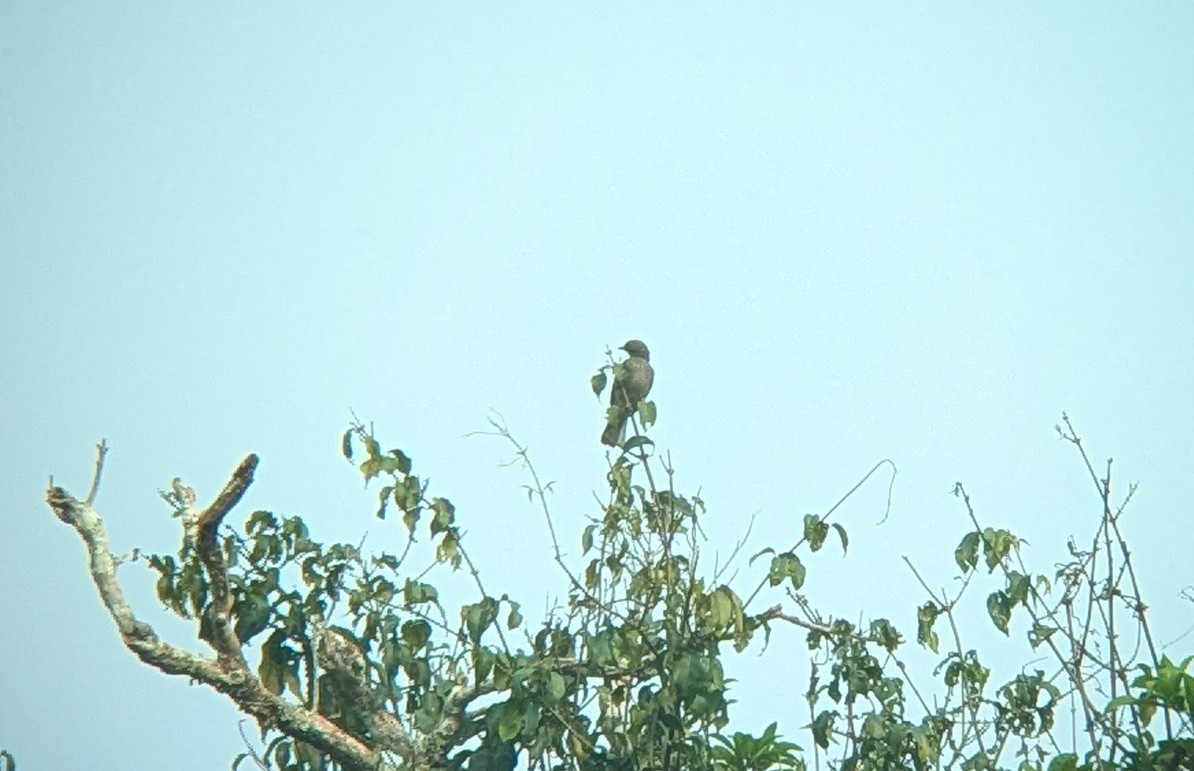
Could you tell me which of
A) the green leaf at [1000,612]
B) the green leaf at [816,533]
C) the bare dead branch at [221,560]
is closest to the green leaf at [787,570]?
the green leaf at [816,533]

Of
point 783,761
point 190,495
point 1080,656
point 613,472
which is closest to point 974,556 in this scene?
point 1080,656

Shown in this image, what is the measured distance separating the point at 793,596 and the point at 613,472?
2.45 ft

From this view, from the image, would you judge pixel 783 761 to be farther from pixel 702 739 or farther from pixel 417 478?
pixel 417 478

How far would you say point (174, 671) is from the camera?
3.89 m

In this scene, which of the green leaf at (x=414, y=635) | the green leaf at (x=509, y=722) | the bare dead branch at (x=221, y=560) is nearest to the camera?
the bare dead branch at (x=221, y=560)

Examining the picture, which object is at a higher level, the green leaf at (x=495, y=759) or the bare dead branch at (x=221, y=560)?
the bare dead branch at (x=221, y=560)

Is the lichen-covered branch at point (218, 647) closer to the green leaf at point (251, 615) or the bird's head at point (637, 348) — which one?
the green leaf at point (251, 615)

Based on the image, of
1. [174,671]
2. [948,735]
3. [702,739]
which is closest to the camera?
[174,671]

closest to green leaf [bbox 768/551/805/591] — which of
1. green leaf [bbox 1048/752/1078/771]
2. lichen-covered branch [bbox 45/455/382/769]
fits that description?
green leaf [bbox 1048/752/1078/771]

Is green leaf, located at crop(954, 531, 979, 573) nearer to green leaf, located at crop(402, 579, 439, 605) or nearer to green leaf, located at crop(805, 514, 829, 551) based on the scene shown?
green leaf, located at crop(805, 514, 829, 551)

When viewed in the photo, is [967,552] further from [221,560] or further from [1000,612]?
[221,560]

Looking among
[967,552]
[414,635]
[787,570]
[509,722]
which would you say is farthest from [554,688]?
[967,552]

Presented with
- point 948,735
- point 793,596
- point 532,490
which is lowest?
point 948,735

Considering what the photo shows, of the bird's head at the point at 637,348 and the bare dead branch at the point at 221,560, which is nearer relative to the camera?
the bare dead branch at the point at 221,560
